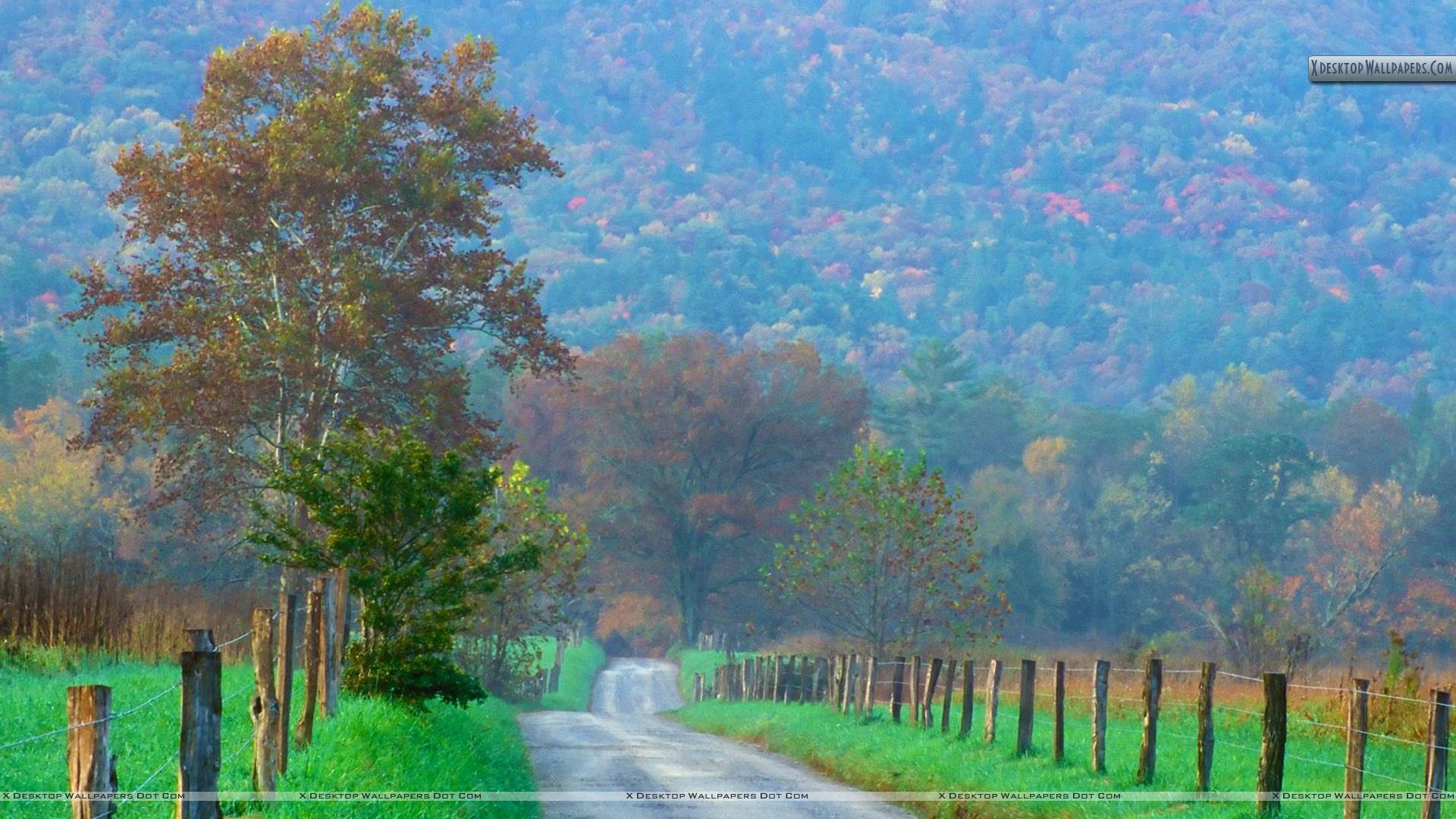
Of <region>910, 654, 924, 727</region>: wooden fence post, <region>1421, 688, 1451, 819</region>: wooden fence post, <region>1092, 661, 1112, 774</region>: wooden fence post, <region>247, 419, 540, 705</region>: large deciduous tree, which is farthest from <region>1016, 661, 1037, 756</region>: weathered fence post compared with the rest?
<region>1421, 688, 1451, 819</region>: wooden fence post

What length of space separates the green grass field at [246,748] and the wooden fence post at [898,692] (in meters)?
8.79

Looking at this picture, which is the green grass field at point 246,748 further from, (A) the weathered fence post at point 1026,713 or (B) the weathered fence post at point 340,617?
(A) the weathered fence post at point 1026,713

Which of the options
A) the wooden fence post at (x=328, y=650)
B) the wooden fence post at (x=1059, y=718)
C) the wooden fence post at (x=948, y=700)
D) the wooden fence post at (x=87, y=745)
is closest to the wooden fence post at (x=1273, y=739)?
the wooden fence post at (x=1059, y=718)

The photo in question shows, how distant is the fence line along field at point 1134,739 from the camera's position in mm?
16875

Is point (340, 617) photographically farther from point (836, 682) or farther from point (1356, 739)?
point (836, 682)

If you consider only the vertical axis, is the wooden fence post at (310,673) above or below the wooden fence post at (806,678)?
above

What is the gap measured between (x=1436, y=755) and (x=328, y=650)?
10302mm

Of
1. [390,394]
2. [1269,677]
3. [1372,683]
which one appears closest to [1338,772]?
[1269,677]

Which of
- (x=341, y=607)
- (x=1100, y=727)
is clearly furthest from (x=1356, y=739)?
(x=341, y=607)

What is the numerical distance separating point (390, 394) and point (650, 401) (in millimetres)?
56826

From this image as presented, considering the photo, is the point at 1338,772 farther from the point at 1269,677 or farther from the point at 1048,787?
the point at 1269,677

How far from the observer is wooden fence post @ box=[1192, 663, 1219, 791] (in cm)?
1822

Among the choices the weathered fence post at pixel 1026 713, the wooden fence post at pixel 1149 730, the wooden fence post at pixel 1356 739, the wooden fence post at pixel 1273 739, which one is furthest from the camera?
the weathered fence post at pixel 1026 713

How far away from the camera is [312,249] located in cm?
3728
